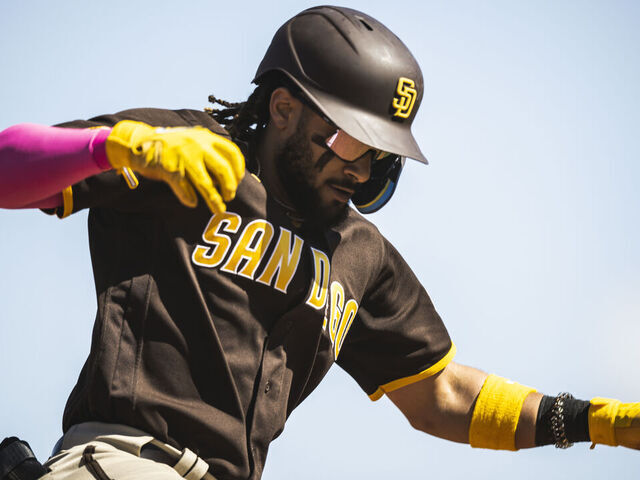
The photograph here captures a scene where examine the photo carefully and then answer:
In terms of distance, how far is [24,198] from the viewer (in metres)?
5.41

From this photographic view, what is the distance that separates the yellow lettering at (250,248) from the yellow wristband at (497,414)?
2104 millimetres

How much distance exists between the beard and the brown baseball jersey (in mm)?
155

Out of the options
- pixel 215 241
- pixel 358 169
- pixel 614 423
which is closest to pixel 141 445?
pixel 215 241

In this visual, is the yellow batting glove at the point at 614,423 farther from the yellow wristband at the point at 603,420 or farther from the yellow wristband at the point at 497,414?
the yellow wristband at the point at 497,414

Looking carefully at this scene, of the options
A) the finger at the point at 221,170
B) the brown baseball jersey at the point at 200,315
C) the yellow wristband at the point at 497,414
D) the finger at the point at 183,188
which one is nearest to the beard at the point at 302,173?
the brown baseball jersey at the point at 200,315

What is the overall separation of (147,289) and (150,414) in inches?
25.0

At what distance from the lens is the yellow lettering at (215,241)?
6.08 metres

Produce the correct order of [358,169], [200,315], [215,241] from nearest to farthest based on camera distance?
[200,315]
[215,241]
[358,169]

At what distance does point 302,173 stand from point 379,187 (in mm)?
784

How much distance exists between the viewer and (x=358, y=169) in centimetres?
657

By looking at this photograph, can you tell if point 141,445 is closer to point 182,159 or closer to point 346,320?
point 182,159

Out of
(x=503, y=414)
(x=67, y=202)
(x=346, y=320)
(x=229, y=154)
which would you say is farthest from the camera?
(x=503, y=414)

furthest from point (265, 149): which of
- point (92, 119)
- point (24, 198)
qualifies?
point (24, 198)

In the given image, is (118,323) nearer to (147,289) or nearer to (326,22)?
(147,289)
